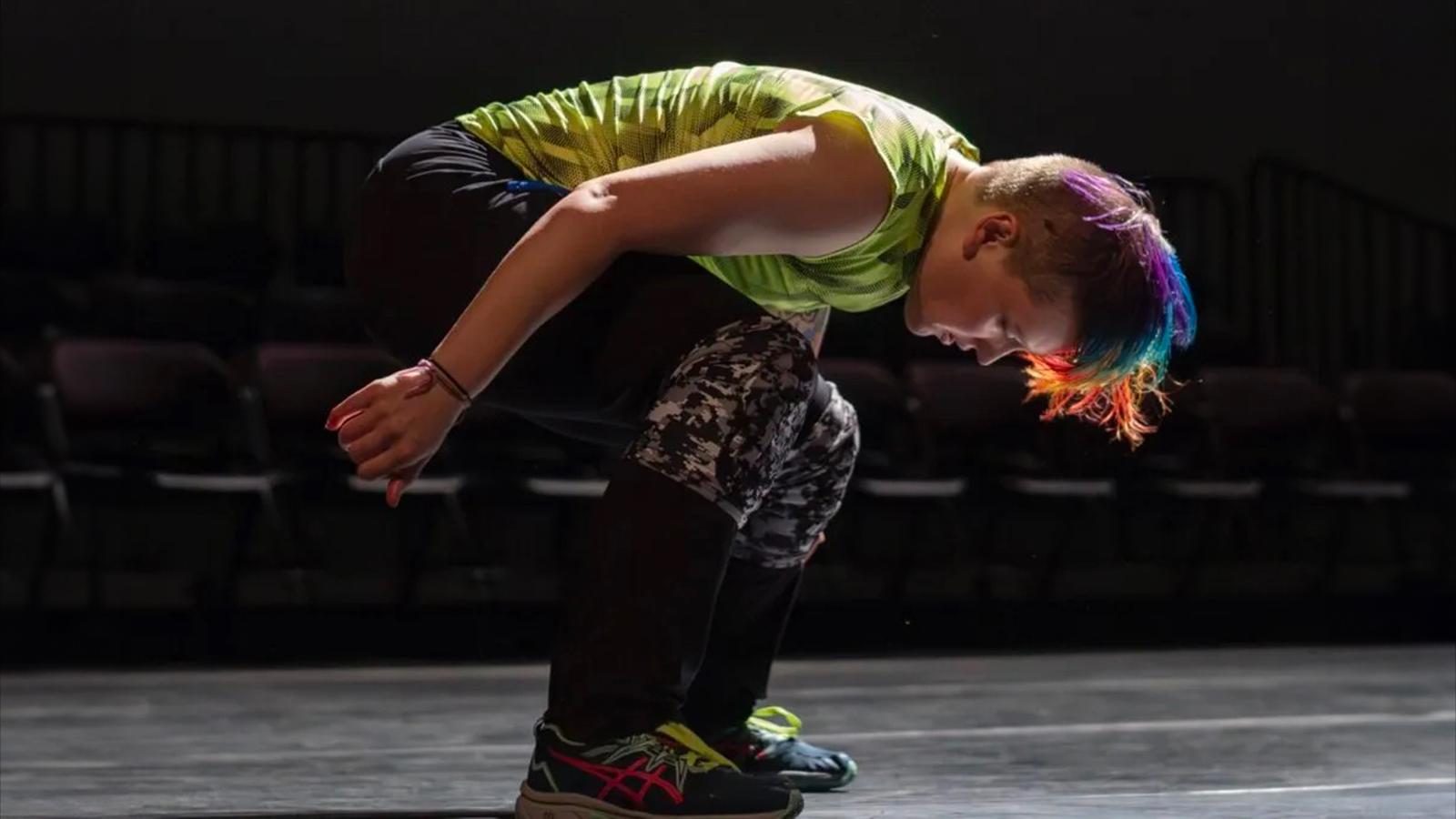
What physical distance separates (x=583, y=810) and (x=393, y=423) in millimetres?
315

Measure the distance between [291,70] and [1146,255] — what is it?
4.73 meters

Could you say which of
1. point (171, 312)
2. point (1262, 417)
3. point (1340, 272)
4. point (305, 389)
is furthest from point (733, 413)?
point (1340, 272)

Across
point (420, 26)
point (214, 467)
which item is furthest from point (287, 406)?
point (420, 26)

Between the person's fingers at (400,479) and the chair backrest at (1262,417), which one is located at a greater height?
the person's fingers at (400,479)

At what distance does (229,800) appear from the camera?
5.45ft

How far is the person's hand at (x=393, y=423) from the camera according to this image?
1.27 m

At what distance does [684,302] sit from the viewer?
1413 millimetres

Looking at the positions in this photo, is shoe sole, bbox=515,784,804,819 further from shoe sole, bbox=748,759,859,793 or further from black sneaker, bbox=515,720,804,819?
shoe sole, bbox=748,759,859,793

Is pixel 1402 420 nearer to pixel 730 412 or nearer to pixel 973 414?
pixel 973 414

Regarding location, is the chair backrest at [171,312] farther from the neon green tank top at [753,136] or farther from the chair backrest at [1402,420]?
the neon green tank top at [753,136]

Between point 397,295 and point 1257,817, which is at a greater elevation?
point 397,295

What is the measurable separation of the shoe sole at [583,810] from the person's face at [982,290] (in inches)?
15.2

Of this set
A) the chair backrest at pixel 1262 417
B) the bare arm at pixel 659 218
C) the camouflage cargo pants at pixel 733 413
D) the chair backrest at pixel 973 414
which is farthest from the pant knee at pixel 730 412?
the chair backrest at pixel 1262 417

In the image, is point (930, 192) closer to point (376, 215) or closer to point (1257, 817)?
point (376, 215)
